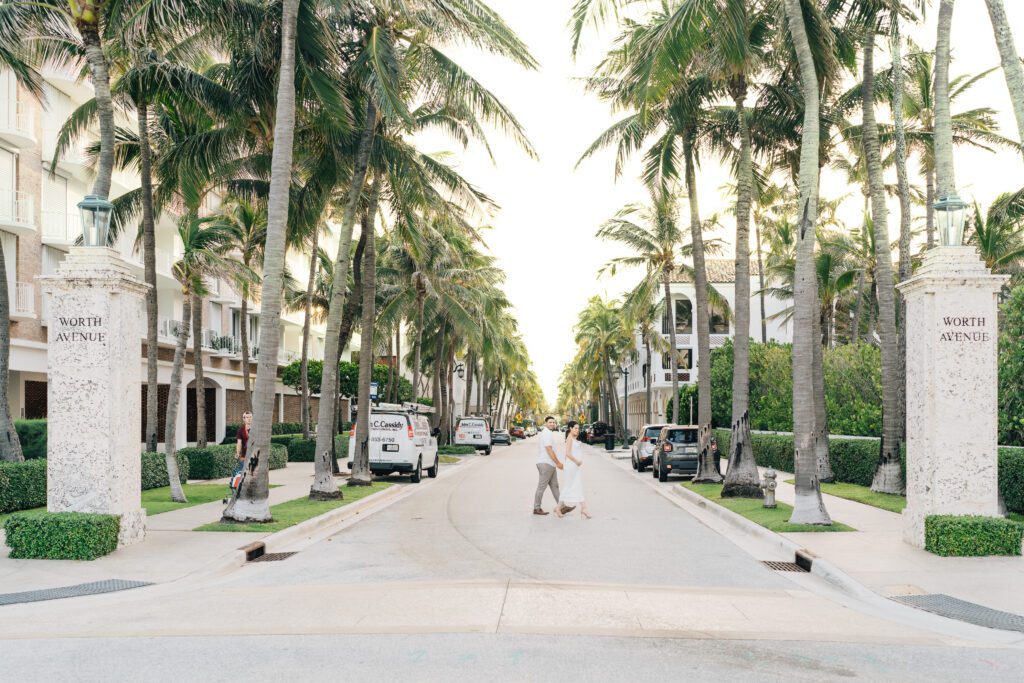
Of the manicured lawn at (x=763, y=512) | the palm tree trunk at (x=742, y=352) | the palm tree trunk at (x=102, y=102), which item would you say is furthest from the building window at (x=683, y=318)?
the palm tree trunk at (x=102, y=102)

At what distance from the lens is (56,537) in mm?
11109

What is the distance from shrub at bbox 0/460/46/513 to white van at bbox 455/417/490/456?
35217 millimetres

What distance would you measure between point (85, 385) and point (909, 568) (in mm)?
10688

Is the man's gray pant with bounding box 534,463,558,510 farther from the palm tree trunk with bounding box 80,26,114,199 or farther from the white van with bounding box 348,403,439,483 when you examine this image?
the palm tree trunk with bounding box 80,26,114,199

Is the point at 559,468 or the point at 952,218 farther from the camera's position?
the point at 559,468

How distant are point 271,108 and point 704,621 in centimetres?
1447

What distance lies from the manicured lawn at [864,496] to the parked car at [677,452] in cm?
459

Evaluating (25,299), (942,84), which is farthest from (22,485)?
(942,84)

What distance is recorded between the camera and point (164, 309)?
40594 millimetres

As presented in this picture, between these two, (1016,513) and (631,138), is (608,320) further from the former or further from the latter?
(1016,513)

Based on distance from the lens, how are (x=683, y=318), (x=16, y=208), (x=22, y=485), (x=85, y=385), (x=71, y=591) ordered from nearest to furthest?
1. (x=71, y=591)
2. (x=85, y=385)
3. (x=22, y=485)
4. (x=16, y=208)
5. (x=683, y=318)

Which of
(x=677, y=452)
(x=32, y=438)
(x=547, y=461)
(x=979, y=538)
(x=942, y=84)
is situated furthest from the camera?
(x=677, y=452)

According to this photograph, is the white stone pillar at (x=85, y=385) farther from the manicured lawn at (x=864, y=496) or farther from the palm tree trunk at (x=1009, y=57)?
the palm tree trunk at (x=1009, y=57)

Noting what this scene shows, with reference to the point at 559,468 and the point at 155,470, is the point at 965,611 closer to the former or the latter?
the point at 559,468
